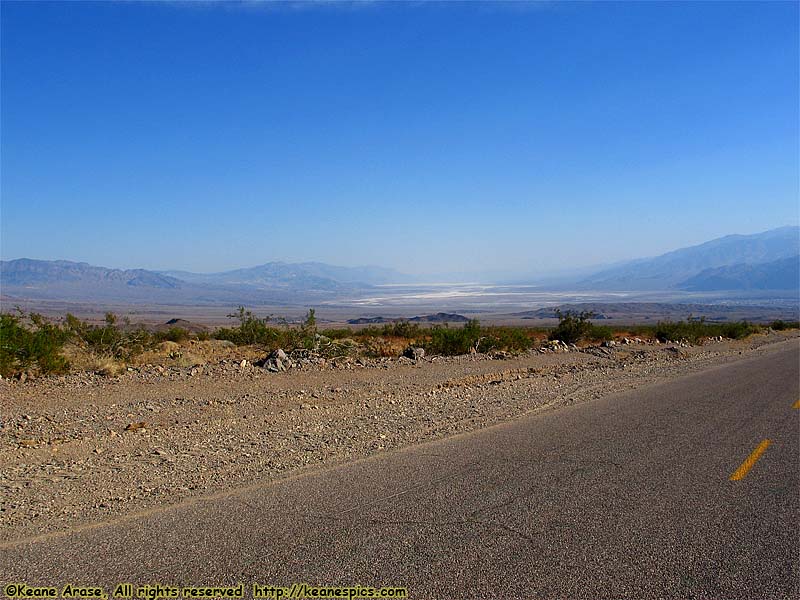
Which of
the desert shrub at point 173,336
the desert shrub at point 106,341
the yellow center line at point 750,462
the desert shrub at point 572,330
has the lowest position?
the desert shrub at point 572,330

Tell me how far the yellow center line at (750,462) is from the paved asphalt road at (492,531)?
0.07 meters

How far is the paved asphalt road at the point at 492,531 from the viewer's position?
5035 mm

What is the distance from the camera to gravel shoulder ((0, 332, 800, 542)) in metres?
7.29

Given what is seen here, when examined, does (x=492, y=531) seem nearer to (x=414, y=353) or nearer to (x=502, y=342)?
(x=414, y=353)

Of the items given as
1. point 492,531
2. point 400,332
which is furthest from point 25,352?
point 400,332

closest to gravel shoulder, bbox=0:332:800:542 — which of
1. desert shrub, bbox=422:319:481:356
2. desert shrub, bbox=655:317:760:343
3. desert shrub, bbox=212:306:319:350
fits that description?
desert shrub, bbox=422:319:481:356

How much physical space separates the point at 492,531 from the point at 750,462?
14.3 ft

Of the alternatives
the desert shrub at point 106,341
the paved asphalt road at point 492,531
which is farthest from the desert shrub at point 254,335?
the paved asphalt road at point 492,531

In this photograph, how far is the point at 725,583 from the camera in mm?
4984

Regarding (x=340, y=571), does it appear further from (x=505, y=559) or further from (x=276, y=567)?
(x=505, y=559)

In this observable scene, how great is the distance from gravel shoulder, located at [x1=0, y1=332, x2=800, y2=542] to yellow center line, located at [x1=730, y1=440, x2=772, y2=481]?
152 inches

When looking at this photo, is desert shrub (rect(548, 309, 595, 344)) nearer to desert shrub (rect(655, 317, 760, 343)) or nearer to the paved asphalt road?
desert shrub (rect(655, 317, 760, 343))

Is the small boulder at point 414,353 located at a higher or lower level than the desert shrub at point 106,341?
lower

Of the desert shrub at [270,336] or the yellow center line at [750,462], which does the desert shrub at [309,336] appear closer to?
the desert shrub at [270,336]
